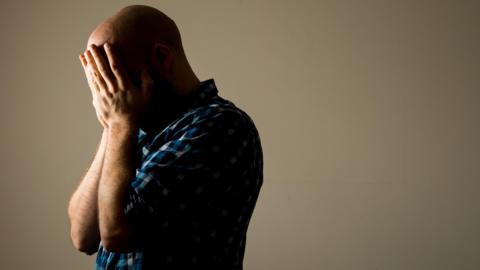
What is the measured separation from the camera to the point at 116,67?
34.0 inches

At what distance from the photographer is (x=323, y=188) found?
2174 mm

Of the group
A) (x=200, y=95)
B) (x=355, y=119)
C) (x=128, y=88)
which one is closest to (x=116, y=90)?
(x=128, y=88)

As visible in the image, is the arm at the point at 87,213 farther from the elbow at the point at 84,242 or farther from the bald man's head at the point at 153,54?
the bald man's head at the point at 153,54

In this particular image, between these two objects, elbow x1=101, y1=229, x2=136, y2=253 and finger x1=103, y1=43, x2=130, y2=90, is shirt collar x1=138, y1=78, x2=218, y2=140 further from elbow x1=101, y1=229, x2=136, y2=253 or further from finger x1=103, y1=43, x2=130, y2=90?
elbow x1=101, y1=229, x2=136, y2=253

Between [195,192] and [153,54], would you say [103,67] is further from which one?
[195,192]

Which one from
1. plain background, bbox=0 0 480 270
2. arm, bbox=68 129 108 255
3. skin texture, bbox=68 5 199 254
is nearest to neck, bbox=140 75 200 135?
skin texture, bbox=68 5 199 254

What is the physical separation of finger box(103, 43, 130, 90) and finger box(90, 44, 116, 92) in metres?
0.02

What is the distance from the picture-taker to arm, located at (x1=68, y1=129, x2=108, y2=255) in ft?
3.16

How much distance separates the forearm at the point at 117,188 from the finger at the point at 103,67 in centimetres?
8

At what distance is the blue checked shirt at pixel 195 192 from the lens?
784mm

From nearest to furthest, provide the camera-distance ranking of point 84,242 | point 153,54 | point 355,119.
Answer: point 153,54
point 84,242
point 355,119

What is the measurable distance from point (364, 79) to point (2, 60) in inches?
69.5

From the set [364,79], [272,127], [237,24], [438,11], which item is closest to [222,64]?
[237,24]

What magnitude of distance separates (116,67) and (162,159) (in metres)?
0.20
